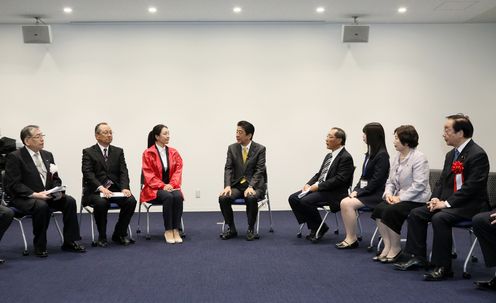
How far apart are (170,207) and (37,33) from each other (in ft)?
12.5

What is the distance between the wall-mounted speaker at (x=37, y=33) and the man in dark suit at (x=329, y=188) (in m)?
4.53

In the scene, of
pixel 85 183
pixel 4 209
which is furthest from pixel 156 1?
pixel 4 209

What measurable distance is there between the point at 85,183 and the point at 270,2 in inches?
131

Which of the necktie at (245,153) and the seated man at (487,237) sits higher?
the necktie at (245,153)

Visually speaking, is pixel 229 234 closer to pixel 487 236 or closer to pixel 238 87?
pixel 487 236

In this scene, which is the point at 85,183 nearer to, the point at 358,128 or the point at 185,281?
the point at 185,281

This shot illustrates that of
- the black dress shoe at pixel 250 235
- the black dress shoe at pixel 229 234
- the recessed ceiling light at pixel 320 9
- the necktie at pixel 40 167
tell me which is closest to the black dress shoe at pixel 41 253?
the necktie at pixel 40 167

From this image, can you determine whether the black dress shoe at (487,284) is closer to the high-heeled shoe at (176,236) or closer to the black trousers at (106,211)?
the high-heeled shoe at (176,236)

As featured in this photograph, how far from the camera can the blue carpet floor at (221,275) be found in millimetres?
3752

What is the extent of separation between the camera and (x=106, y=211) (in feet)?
18.4

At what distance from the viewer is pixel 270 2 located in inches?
274

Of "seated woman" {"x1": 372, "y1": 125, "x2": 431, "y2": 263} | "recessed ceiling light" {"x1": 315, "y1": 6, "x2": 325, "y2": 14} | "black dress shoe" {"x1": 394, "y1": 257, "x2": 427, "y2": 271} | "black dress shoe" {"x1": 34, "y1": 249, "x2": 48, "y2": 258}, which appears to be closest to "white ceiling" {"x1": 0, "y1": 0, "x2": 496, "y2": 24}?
"recessed ceiling light" {"x1": 315, "y1": 6, "x2": 325, "y2": 14}

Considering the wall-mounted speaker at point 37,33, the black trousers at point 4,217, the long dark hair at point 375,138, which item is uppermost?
the wall-mounted speaker at point 37,33

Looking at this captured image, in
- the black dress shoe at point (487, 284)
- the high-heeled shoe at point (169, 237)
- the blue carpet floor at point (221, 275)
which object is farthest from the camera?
the high-heeled shoe at point (169, 237)
